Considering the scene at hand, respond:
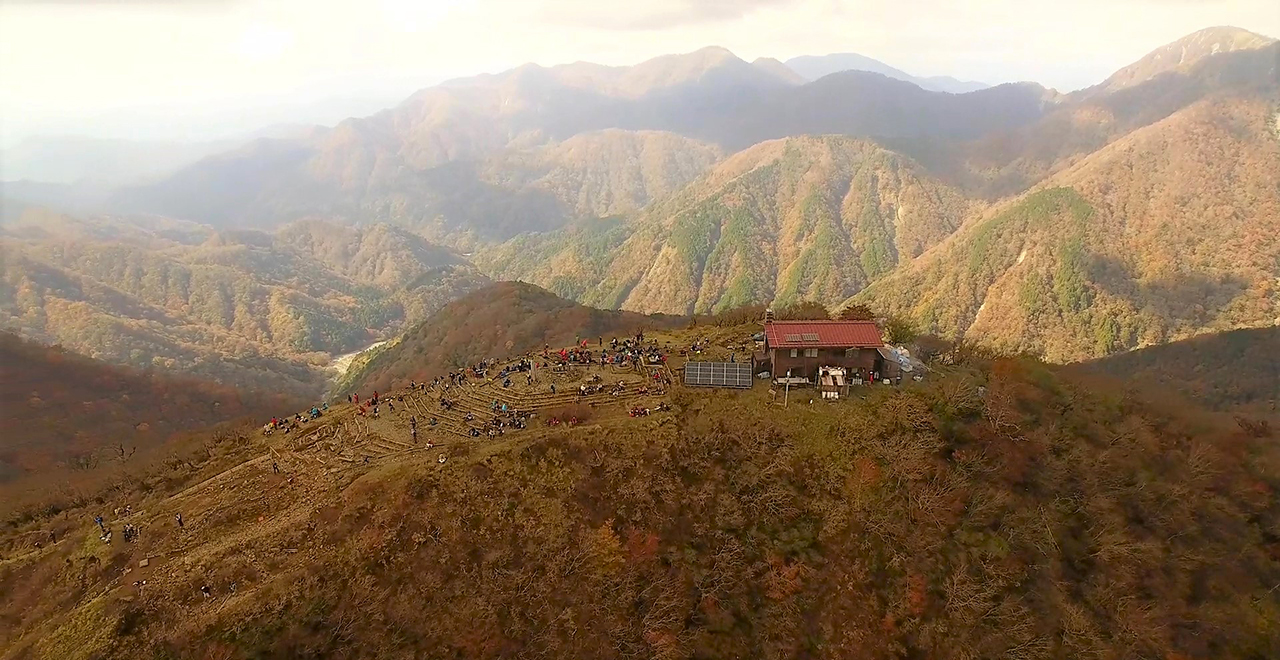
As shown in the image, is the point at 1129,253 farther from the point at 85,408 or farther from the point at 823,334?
the point at 85,408

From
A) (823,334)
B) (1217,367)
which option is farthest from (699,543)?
(1217,367)

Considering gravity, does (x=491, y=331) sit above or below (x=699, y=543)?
below

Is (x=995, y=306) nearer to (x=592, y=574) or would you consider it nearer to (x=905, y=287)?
(x=905, y=287)

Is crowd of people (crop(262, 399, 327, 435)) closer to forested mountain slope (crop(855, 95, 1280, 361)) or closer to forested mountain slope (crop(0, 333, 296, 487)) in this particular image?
forested mountain slope (crop(0, 333, 296, 487))

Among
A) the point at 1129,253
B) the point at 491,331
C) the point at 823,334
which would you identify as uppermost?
the point at 823,334

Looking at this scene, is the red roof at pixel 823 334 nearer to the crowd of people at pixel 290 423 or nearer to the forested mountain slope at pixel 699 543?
the forested mountain slope at pixel 699 543
